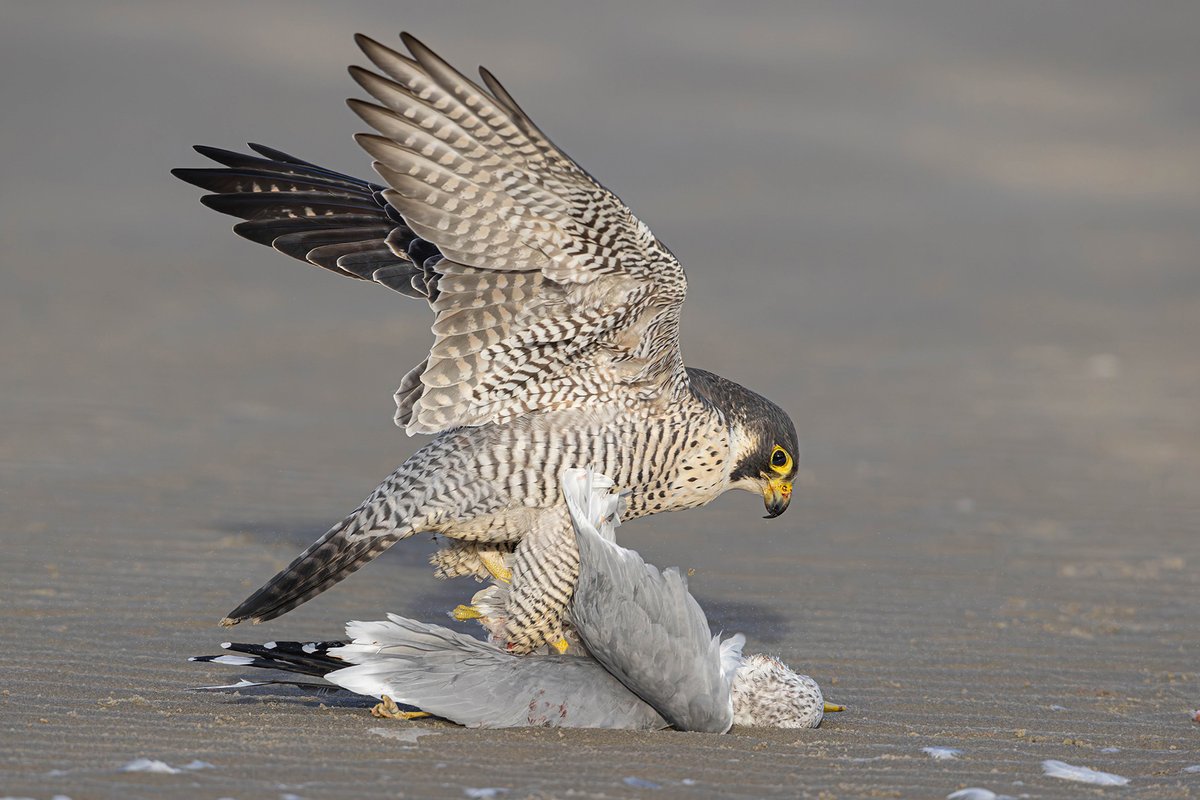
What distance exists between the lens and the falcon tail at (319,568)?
4.97 meters

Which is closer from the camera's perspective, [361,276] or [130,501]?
[361,276]

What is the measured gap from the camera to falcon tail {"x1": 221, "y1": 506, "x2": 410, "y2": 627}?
497 cm

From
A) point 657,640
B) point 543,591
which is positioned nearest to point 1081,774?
point 657,640

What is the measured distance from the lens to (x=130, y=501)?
7.52m

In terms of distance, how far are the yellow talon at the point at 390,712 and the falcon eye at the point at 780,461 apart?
1.99 m

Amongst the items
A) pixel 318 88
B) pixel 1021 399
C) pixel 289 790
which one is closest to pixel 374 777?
pixel 289 790

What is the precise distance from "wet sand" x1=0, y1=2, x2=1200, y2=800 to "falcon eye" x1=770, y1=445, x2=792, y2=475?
2.40 feet

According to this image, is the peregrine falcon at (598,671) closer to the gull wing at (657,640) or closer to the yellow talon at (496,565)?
the gull wing at (657,640)

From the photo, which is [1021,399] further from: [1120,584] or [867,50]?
[867,50]

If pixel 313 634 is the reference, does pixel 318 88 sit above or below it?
above

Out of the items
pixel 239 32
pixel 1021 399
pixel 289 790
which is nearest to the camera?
pixel 289 790

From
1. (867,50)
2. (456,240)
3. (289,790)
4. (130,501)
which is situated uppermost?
(867,50)

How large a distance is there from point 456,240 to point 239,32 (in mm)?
14485

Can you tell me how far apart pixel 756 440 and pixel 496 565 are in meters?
1.18
